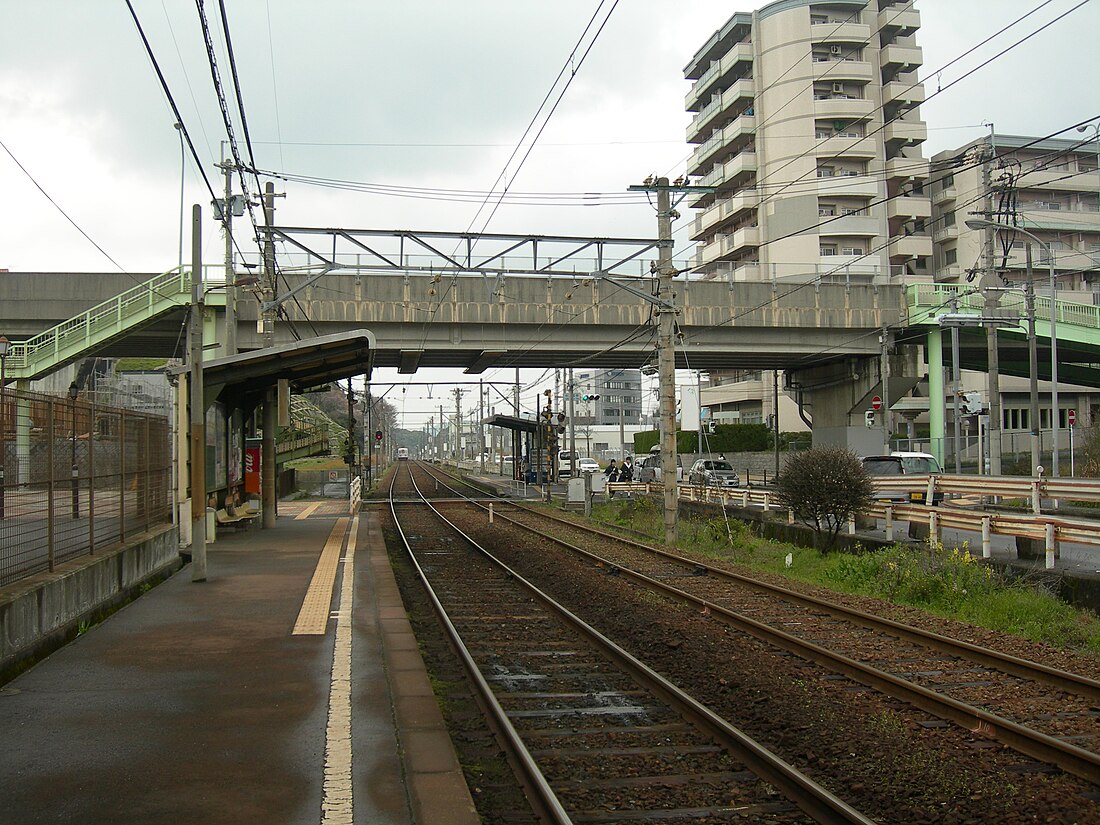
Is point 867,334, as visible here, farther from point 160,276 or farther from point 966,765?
point 966,765

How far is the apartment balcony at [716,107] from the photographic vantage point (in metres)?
61.6

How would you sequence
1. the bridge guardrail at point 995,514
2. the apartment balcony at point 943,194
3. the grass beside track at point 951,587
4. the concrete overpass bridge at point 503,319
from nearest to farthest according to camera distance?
the grass beside track at point 951,587
the bridge guardrail at point 995,514
the concrete overpass bridge at point 503,319
the apartment balcony at point 943,194

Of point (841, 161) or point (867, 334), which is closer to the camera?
point (867, 334)

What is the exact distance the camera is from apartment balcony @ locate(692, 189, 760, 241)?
6281 cm

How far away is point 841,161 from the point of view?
60750mm

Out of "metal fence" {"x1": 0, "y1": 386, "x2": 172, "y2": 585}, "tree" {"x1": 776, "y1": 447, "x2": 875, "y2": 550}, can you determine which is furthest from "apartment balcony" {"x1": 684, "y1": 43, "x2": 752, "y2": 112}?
"metal fence" {"x1": 0, "y1": 386, "x2": 172, "y2": 585}

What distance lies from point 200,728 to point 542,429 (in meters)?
38.2

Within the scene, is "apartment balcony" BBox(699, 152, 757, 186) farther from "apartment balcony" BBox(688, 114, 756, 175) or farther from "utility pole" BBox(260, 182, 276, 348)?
"utility pole" BBox(260, 182, 276, 348)

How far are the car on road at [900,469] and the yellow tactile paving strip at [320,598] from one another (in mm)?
13215

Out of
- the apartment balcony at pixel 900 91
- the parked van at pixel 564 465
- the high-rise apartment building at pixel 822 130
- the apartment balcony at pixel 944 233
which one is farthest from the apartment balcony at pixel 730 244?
the parked van at pixel 564 465

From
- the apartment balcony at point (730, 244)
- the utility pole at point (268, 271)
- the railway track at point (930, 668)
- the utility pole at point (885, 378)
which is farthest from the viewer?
the apartment balcony at point (730, 244)

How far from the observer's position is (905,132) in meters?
61.5

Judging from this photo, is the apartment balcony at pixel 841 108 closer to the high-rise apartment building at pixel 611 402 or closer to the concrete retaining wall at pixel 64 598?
the concrete retaining wall at pixel 64 598

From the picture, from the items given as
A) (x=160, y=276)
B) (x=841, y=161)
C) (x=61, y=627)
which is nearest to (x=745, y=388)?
(x=841, y=161)
